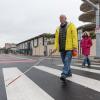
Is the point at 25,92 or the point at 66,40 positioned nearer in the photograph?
the point at 25,92

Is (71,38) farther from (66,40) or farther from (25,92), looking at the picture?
(25,92)

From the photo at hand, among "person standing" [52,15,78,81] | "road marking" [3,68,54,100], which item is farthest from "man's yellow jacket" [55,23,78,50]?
"road marking" [3,68,54,100]

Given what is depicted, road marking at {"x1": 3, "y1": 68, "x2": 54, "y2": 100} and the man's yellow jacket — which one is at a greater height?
the man's yellow jacket

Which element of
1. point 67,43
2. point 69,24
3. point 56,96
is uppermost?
point 69,24

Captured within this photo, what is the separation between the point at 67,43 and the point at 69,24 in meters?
0.51

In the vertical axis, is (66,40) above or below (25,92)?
above

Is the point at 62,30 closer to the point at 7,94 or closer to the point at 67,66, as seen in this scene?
the point at 67,66

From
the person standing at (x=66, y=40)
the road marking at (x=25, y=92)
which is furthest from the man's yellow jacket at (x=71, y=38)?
the road marking at (x=25, y=92)

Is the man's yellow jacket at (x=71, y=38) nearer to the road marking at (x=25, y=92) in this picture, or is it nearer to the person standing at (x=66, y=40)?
the person standing at (x=66, y=40)

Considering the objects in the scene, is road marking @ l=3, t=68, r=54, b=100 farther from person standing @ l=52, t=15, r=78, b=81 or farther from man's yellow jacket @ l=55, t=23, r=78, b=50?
man's yellow jacket @ l=55, t=23, r=78, b=50

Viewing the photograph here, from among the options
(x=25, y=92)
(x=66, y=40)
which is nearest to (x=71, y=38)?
(x=66, y=40)

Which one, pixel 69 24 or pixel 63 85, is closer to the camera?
pixel 63 85

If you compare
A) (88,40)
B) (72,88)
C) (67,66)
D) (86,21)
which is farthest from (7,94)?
(86,21)

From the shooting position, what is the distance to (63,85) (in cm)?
716
